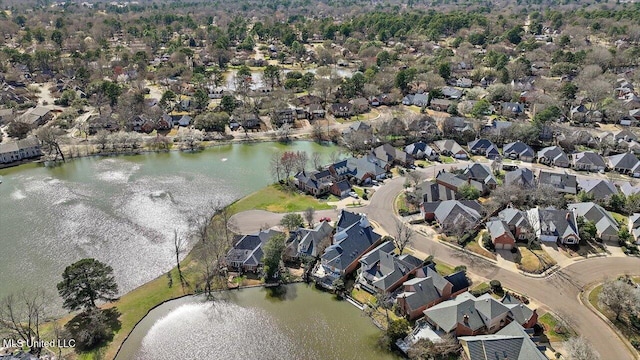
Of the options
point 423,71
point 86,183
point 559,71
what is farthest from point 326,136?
point 559,71

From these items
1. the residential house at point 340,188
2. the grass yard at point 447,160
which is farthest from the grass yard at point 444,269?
the grass yard at point 447,160

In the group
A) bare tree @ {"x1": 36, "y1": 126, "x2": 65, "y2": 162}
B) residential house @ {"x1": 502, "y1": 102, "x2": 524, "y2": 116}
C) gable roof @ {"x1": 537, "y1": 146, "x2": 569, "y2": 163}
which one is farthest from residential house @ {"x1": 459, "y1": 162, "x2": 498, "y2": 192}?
bare tree @ {"x1": 36, "y1": 126, "x2": 65, "y2": 162}

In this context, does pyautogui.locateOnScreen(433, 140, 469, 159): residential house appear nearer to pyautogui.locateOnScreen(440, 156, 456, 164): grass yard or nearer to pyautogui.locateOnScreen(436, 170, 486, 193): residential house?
pyautogui.locateOnScreen(440, 156, 456, 164): grass yard

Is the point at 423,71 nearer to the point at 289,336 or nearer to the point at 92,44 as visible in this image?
the point at 289,336

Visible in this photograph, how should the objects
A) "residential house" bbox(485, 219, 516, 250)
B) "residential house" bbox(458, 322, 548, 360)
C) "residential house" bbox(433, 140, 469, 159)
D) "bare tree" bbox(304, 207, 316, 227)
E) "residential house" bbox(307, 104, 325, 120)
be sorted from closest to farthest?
"residential house" bbox(458, 322, 548, 360) → "residential house" bbox(485, 219, 516, 250) → "bare tree" bbox(304, 207, 316, 227) → "residential house" bbox(433, 140, 469, 159) → "residential house" bbox(307, 104, 325, 120)

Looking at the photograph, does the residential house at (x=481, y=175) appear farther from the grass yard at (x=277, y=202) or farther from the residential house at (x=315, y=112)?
the residential house at (x=315, y=112)

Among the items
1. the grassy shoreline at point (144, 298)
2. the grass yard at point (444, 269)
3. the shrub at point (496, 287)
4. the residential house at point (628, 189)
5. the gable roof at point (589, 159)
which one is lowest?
the grassy shoreline at point (144, 298)


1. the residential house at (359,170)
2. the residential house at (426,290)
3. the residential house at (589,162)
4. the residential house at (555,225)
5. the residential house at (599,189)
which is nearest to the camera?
the residential house at (426,290)
